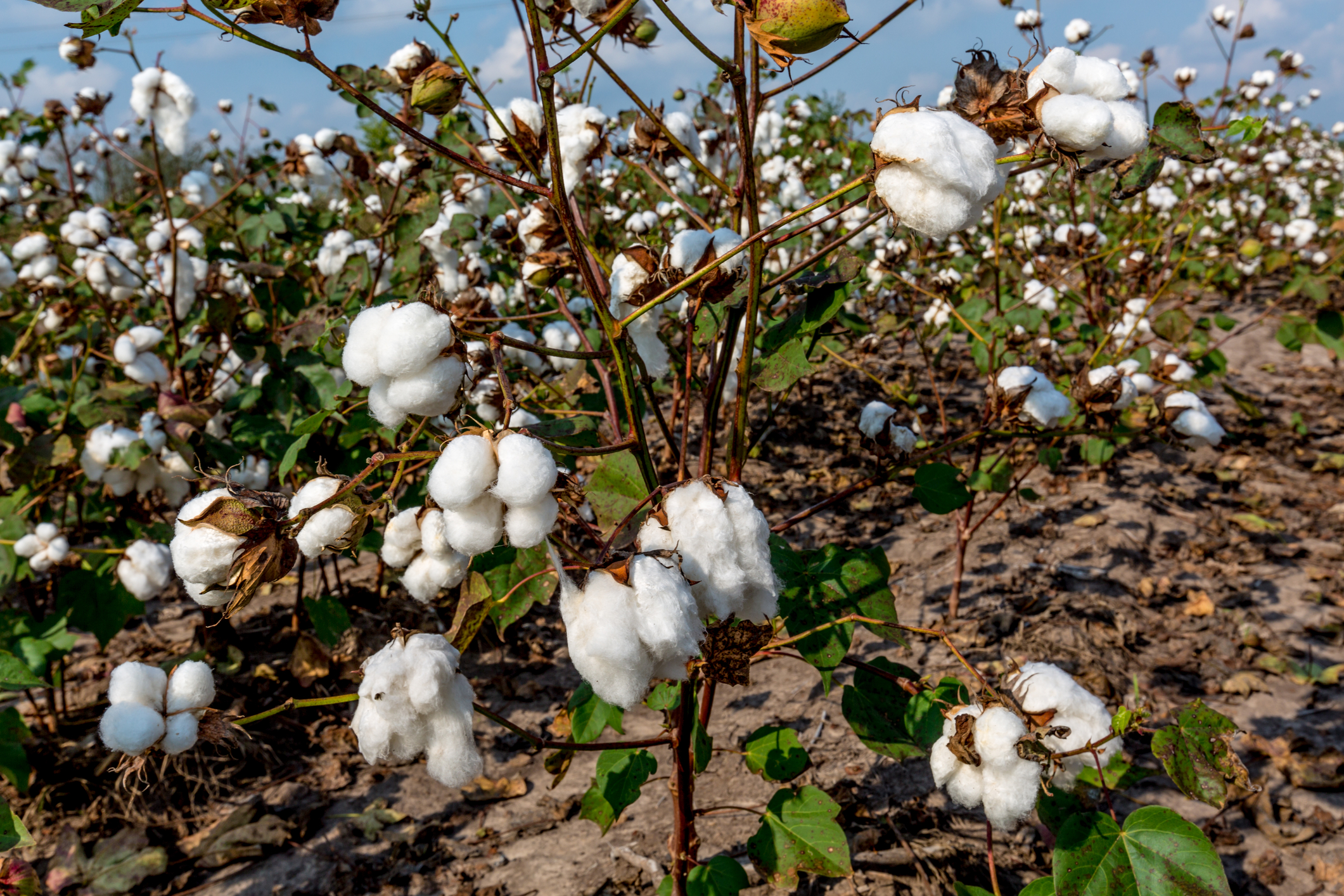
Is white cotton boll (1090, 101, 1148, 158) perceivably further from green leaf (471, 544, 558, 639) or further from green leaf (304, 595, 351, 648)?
green leaf (304, 595, 351, 648)

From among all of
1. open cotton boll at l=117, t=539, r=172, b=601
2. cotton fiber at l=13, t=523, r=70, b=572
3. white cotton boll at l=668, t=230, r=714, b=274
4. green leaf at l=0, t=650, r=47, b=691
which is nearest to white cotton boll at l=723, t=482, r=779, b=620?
white cotton boll at l=668, t=230, r=714, b=274

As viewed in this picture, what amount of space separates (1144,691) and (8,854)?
317 cm

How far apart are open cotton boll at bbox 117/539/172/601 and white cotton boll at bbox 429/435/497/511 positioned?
1.83 meters

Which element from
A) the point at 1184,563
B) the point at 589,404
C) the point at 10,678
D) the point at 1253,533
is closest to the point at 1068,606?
the point at 1184,563

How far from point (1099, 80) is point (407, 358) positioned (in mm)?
880

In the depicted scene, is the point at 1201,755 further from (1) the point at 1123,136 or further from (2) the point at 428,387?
(2) the point at 428,387

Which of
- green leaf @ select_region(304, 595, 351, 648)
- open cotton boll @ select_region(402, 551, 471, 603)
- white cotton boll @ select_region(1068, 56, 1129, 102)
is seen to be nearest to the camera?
white cotton boll @ select_region(1068, 56, 1129, 102)

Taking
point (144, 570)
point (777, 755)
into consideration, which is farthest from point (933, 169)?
point (144, 570)

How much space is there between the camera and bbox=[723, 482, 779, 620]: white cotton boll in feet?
3.27

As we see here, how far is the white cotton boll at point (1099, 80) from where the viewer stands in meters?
0.95

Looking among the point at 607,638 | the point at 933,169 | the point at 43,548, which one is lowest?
the point at 607,638

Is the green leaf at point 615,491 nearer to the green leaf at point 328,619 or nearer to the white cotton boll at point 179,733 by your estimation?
the white cotton boll at point 179,733

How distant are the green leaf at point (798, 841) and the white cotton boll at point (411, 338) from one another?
112 cm

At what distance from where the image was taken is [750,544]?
101 cm
